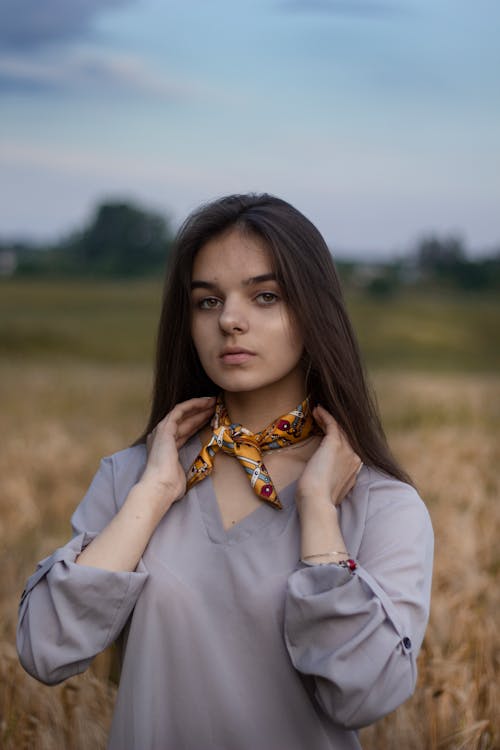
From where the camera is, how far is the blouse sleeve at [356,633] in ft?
7.29

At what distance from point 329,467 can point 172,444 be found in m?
0.44

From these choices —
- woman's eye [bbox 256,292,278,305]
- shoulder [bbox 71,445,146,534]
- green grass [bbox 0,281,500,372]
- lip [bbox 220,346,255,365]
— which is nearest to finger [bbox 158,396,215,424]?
shoulder [bbox 71,445,146,534]

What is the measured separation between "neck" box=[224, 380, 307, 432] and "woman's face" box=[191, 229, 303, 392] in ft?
0.27

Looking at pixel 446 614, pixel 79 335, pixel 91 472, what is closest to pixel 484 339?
pixel 79 335

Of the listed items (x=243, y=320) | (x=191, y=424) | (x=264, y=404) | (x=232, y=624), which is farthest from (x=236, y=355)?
(x=232, y=624)

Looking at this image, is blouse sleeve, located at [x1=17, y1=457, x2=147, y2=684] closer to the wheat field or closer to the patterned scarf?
the patterned scarf

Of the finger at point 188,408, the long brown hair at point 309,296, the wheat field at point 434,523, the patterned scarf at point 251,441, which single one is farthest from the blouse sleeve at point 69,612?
the wheat field at point 434,523

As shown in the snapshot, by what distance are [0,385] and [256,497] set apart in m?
11.6

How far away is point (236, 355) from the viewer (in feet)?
8.13

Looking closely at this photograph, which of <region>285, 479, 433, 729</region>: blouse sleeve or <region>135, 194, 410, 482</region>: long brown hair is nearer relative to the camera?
<region>285, 479, 433, 729</region>: blouse sleeve

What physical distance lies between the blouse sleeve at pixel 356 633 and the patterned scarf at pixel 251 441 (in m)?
0.34

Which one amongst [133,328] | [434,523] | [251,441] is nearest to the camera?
[251,441]

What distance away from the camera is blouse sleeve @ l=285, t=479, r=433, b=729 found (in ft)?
7.29

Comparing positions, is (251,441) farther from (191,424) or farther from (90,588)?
(90,588)
